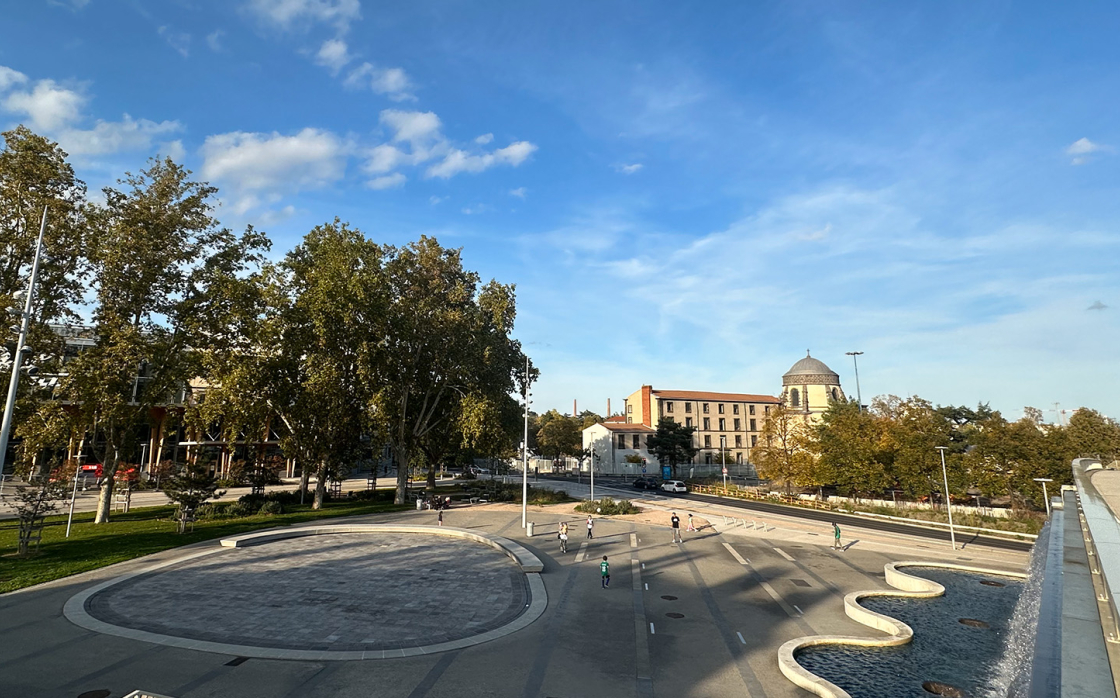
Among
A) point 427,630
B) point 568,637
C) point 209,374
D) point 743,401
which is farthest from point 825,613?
point 743,401

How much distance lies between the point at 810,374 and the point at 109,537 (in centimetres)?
9818

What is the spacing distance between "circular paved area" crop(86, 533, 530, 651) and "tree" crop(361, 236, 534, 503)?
1597 cm

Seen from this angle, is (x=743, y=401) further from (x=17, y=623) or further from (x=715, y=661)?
(x=17, y=623)

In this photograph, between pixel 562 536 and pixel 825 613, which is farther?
pixel 562 536

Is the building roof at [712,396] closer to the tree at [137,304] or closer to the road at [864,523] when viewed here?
the road at [864,523]

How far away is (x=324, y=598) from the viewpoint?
18.7 meters

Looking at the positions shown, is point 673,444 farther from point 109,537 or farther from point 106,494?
point 109,537

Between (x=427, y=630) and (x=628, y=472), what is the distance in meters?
85.0

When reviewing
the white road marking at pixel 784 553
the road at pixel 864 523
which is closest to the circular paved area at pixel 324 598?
the white road marking at pixel 784 553

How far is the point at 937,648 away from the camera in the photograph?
15648 millimetres

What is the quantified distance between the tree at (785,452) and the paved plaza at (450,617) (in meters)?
21.0

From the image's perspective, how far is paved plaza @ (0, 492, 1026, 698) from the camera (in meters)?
12.3

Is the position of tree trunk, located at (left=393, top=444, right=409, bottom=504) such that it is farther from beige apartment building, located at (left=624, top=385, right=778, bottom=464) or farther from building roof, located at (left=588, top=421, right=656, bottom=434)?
beige apartment building, located at (left=624, top=385, right=778, bottom=464)

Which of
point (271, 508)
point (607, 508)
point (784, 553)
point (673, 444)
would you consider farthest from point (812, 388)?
point (271, 508)
